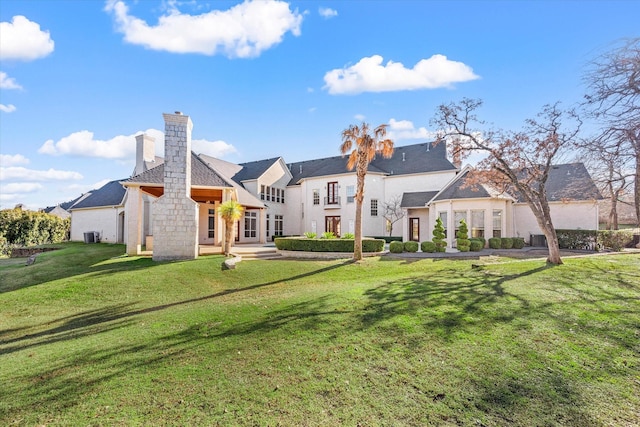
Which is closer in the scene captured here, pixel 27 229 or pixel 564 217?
pixel 564 217

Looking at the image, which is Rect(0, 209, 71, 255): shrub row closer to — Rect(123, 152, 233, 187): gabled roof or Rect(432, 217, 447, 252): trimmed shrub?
Rect(123, 152, 233, 187): gabled roof

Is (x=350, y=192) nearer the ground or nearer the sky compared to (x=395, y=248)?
nearer the sky

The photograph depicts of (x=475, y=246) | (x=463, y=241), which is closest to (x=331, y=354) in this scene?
(x=463, y=241)

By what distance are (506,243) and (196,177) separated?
66.3 ft

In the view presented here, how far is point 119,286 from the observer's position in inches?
416

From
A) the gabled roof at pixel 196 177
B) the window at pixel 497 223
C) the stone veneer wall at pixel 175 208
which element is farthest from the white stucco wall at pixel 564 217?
the stone veneer wall at pixel 175 208

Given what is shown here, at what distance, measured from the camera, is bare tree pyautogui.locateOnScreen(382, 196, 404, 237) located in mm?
28625

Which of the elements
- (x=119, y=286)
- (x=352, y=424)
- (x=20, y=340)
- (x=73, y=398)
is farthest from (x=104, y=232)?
(x=352, y=424)

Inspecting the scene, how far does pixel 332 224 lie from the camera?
31.4m

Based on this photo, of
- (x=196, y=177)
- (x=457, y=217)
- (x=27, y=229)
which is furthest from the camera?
(x=27, y=229)

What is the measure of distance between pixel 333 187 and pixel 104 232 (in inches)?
825

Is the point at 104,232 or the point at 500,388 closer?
the point at 500,388

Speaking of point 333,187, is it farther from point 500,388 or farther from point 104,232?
point 500,388

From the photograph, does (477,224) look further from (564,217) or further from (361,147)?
(361,147)
